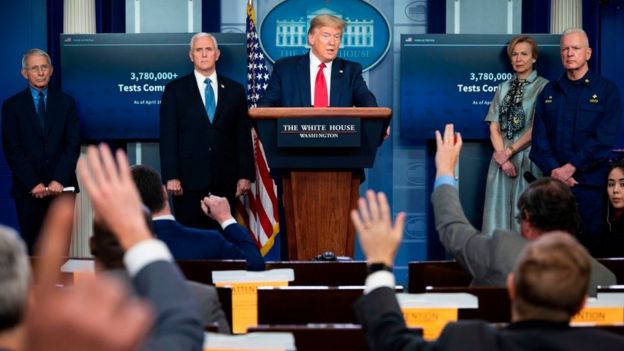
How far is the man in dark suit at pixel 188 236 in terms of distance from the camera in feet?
11.7

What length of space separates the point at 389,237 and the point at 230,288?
2.88 feet

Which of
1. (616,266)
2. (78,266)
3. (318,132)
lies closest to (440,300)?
(78,266)

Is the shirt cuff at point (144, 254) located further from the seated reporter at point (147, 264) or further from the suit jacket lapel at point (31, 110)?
the suit jacket lapel at point (31, 110)

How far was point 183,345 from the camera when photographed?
145 centimetres

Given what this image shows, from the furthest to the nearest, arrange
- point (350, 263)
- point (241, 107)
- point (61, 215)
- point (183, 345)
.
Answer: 1. point (241, 107)
2. point (350, 263)
3. point (183, 345)
4. point (61, 215)

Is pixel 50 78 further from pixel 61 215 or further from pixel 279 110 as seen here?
pixel 61 215

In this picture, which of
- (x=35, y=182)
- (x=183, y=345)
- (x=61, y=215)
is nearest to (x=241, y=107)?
(x=35, y=182)

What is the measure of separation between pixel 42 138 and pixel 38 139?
0.10 ft

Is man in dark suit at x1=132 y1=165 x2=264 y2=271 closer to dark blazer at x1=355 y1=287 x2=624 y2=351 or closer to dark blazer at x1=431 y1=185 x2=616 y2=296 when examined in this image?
dark blazer at x1=431 y1=185 x2=616 y2=296

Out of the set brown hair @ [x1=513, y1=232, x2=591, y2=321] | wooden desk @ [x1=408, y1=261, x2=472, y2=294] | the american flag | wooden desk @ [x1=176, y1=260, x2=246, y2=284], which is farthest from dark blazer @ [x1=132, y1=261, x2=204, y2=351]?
the american flag

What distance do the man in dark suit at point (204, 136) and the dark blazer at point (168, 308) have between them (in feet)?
16.1

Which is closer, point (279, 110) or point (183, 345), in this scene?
point (183, 345)

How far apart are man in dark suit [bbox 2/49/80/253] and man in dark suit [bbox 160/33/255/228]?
0.90 m

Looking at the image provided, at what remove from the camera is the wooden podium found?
499cm
